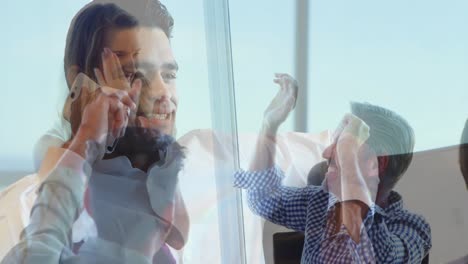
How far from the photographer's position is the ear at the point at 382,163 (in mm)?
711

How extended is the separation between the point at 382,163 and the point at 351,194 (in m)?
0.08

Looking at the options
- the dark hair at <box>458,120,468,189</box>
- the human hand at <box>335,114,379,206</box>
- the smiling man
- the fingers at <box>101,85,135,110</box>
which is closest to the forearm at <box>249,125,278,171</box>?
the smiling man

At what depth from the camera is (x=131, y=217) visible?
0.64m

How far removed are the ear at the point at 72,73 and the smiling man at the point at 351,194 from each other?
0.30 meters

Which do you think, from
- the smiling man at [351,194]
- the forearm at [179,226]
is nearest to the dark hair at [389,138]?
the smiling man at [351,194]

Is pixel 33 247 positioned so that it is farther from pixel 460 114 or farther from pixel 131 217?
pixel 460 114

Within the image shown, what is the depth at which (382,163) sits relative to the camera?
2.35 feet

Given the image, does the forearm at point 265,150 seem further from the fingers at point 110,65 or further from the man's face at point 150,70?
the fingers at point 110,65

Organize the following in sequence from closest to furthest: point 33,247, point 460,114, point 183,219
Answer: point 33,247
point 183,219
point 460,114

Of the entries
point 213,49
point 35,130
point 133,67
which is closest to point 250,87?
point 213,49

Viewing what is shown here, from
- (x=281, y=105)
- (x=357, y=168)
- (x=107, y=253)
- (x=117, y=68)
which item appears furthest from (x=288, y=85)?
(x=107, y=253)

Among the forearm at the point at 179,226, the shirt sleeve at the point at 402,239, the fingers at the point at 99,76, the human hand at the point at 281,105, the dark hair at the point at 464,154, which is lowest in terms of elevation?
the shirt sleeve at the point at 402,239

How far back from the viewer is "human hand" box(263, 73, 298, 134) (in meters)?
0.75

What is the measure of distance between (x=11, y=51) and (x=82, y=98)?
0.16m
